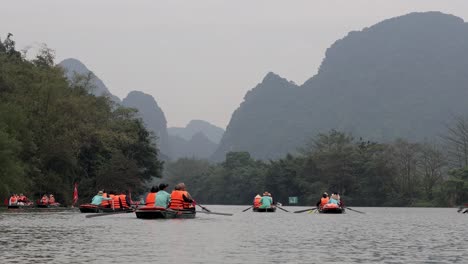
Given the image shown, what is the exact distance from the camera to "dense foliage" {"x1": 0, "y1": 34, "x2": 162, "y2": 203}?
5872 cm

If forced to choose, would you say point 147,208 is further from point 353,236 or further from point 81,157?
point 81,157

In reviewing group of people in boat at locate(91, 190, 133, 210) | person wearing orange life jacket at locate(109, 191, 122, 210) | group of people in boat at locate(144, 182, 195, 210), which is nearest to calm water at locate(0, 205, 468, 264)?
group of people in boat at locate(144, 182, 195, 210)

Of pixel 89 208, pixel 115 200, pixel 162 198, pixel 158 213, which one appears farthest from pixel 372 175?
pixel 158 213

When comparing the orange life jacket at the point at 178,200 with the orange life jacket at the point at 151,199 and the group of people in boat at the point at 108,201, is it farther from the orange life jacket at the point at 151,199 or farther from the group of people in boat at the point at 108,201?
the group of people in boat at the point at 108,201

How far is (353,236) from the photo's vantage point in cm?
2433

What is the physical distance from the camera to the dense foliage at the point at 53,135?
5872 cm

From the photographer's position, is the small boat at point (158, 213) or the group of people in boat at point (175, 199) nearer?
the small boat at point (158, 213)

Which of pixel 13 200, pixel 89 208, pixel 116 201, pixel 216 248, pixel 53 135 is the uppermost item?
pixel 53 135

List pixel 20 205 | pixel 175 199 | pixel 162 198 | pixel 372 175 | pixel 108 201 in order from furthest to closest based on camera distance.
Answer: pixel 372 175
pixel 20 205
pixel 108 201
pixel 175 199
pixel 162 198

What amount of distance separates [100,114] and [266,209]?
32517 millimetres

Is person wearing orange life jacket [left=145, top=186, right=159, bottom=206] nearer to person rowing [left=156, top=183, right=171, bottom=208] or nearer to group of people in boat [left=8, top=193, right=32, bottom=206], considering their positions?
person rowing [left=156, top=183, right=171, bottom=208]

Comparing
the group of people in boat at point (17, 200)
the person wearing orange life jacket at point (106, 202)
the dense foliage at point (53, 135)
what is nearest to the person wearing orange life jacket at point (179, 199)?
the person wearing orange life jacket at point (106, 202)

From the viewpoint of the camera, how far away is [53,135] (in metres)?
70.1

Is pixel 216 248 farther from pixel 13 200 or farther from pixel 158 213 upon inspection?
pixel 13 200
